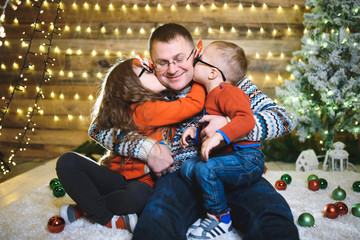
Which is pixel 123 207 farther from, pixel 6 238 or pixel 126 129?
pixel 6 238

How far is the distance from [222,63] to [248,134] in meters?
0.34

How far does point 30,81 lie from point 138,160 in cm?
133

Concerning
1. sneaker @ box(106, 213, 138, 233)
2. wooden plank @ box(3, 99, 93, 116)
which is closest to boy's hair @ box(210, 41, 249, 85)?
sneaker @ box(106, 213, 138, 233)

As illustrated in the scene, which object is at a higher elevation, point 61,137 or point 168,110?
point 168,110

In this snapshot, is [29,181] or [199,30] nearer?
[29,181]

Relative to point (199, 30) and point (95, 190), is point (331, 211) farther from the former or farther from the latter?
point (199, 30)

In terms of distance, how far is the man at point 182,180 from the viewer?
108 cm

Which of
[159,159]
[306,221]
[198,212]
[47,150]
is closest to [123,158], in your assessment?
[159,159]

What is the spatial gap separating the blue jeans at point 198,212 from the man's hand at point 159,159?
0.05 m

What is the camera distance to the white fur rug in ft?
4.21

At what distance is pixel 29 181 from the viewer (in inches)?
86.2

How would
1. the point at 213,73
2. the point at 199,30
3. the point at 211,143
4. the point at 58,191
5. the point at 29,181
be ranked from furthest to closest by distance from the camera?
the point at 199,30 < the point at 29,181 < the point at 58,191 < the point at 213,73 < the point at 211,143

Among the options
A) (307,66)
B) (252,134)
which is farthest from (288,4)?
(252,134)

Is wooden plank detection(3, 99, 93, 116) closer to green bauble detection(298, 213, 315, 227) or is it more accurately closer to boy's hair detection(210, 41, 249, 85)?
boy's hair detection(210, 41, 249, 85)
